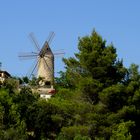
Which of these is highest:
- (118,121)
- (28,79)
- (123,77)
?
(28,79)

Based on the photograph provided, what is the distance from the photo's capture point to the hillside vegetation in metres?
54.2

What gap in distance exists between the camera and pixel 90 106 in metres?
54.7

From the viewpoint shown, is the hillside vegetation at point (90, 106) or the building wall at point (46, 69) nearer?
the hillside vegetation at point (90, 106)

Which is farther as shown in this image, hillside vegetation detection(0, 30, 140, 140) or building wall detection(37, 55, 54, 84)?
building wall detection(37, 55, 54, 84)

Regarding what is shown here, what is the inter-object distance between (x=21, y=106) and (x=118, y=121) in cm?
1055

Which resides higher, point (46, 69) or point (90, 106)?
point (46, 69)

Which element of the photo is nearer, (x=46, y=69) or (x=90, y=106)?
(x=90, y=106)

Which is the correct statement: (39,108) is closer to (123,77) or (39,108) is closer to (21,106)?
(21,106)

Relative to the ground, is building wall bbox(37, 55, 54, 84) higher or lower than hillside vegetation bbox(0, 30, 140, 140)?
higher

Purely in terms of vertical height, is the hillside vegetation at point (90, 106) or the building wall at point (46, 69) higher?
the building wall at point (46, 69)

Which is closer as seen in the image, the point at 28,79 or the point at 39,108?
the point at 39,108

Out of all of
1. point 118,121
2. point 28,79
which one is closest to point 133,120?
point 118,121

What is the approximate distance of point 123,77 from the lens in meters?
58.1

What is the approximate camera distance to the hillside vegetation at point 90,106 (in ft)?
178
